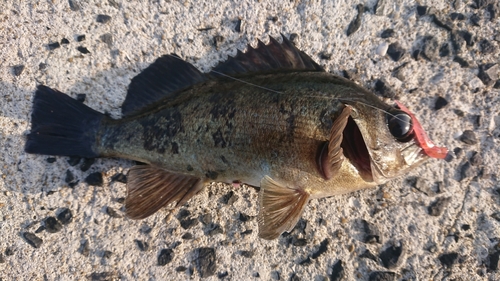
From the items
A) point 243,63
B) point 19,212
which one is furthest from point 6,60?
point 243,63

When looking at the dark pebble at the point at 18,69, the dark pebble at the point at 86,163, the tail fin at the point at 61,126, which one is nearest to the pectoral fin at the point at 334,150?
the tail fin at the point at 61,126

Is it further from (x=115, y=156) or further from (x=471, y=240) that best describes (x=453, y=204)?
(x=115, y=156)

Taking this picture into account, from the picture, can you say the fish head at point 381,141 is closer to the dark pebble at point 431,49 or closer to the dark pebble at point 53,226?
the dark pebble at point 431,49

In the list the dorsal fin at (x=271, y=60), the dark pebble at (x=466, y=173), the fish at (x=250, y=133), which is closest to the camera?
the fish at (x=250, y=133)

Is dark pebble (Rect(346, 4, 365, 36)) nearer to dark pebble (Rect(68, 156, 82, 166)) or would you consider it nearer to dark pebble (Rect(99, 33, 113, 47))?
dark pebble (Rect(99, 33, 113, 47))

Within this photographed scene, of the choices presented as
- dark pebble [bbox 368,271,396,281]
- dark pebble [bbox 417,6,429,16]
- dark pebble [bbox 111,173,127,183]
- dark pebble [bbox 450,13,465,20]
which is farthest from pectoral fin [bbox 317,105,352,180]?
dark pebble [bbox 111,173,127,183]

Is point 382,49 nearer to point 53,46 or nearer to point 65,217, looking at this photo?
point 53,46
